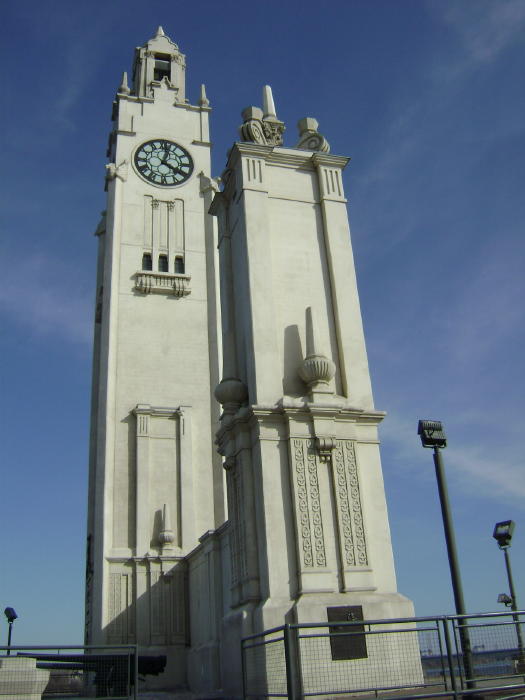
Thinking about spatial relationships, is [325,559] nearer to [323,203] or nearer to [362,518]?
[362,518]

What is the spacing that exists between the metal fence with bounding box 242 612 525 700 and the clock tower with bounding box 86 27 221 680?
45.2 feet

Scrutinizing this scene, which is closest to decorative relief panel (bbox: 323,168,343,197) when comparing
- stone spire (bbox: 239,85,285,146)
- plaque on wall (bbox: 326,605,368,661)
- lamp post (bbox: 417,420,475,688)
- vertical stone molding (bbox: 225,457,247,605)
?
stone spire (bbox: 239,85,285,146)

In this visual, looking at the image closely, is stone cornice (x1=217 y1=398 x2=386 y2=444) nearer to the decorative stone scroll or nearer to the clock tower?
the decorative stone scroll

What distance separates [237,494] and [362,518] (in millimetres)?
2931

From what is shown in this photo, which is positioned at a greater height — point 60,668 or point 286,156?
point 286,156

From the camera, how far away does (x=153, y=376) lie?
32.2 metres

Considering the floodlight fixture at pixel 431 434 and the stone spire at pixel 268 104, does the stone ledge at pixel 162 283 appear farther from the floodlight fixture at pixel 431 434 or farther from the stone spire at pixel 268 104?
the floodlight fixture at pixel 431 434

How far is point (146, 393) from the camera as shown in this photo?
1249 inches

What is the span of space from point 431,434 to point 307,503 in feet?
12.5

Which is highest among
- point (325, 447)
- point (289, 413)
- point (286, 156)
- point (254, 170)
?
point (286, 156)

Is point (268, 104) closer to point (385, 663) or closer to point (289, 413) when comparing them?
point (289, 413)

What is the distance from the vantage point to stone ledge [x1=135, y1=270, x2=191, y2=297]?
112ft

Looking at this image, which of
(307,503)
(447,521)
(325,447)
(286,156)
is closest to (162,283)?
(286,156)

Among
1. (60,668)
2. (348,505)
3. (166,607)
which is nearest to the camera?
(60,668)
